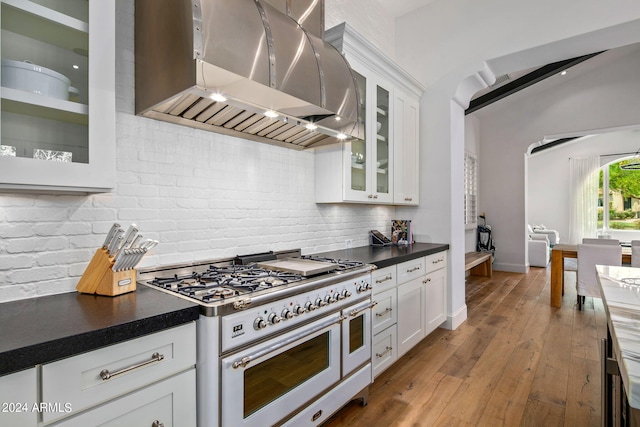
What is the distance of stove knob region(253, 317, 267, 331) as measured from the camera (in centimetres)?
140

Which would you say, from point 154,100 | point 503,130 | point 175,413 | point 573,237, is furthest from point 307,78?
point 573,237

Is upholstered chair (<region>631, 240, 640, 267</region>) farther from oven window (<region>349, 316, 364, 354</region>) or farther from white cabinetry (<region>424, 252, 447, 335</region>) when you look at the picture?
oven window (<region>349, 316, 364, 354</region>)

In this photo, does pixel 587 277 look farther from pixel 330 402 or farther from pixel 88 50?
pixel 88 50

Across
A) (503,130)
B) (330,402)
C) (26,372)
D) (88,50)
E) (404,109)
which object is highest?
(503,130)

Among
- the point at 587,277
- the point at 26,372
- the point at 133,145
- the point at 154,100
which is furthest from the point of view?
the point at 587,277

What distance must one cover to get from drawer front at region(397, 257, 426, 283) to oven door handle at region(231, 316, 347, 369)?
0.88 meters

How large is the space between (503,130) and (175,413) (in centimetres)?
778

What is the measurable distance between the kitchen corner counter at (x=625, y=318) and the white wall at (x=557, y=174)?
9.55 meters

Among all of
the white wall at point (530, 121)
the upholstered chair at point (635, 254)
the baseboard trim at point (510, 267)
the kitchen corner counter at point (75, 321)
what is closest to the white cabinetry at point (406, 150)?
the kitchen corner counter at point (75, 321)

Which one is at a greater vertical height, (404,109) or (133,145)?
(404,109)

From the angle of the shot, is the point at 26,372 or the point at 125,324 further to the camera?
the point at 125,324

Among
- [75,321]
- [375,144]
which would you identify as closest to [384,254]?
[375,144]

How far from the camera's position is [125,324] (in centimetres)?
104

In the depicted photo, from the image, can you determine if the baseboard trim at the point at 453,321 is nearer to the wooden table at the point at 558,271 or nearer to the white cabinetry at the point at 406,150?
the white cabinetry at the point at 406,150
